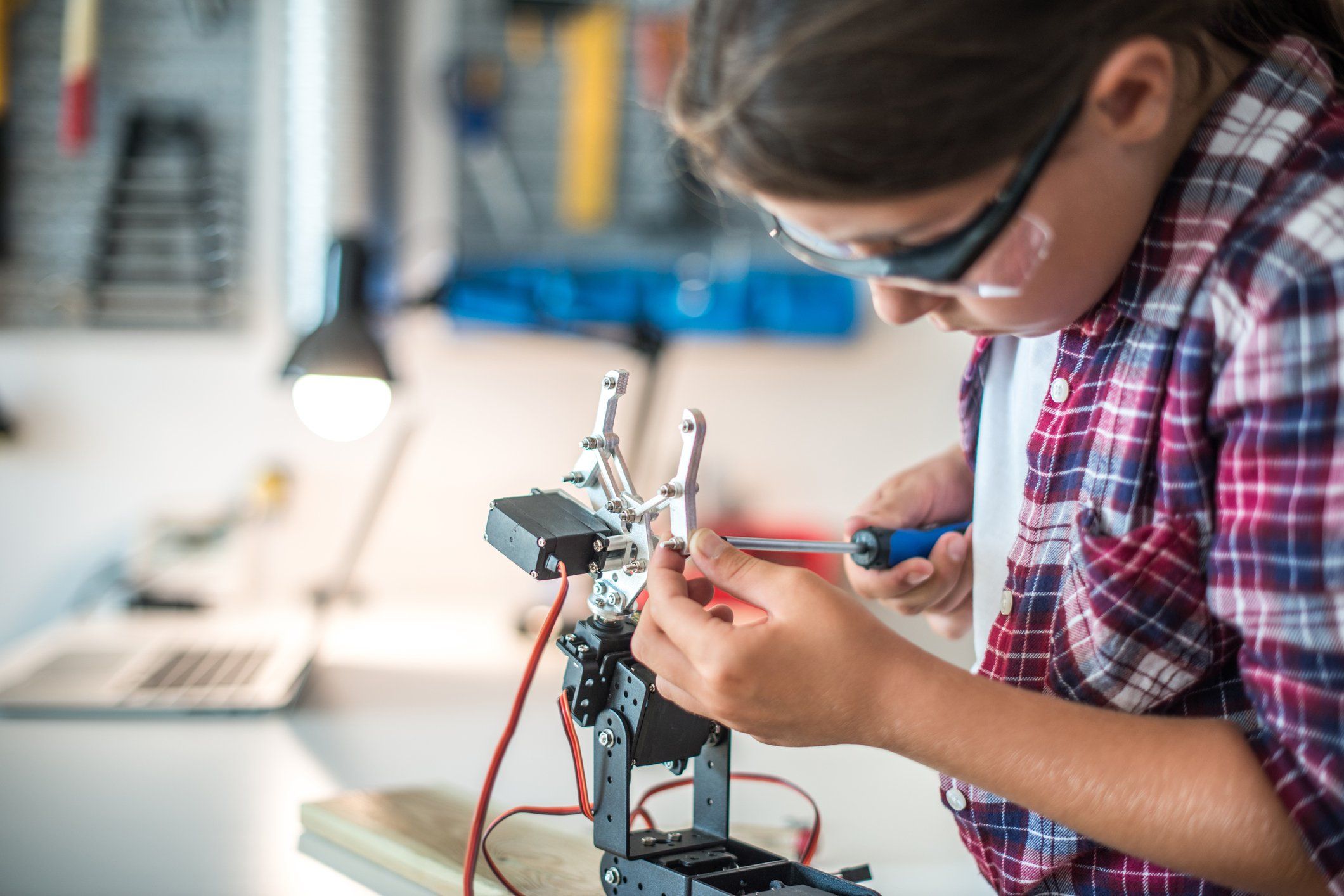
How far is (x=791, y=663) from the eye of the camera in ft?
2.30

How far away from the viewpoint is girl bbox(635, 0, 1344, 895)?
0.59 m

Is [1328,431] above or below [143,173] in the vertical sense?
below

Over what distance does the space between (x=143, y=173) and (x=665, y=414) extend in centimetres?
117

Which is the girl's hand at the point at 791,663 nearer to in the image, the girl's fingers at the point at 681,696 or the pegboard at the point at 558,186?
the girl's fingers at the point at 681,696

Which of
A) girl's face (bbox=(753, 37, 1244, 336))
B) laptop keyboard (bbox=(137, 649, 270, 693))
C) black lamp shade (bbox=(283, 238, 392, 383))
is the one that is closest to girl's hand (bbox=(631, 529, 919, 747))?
girl's face (bbox=(753, 37, 1244, 336))

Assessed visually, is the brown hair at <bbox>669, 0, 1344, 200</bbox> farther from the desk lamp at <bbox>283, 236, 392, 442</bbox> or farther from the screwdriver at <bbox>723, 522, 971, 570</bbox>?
the desk lamp at <bbox>283, 236, 392, 442</bbox>

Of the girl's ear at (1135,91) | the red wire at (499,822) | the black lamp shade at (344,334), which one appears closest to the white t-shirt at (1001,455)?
the girl's ear at (1135,91)

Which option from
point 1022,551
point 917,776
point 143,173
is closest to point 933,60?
point 1022,551

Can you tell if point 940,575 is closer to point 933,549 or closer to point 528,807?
point 933,549

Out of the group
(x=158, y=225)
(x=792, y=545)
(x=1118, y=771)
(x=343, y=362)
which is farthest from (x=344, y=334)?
(x=1118, y=771)

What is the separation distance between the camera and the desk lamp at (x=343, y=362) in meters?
1.52

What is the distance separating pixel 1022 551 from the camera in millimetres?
815

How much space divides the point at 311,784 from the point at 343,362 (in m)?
0.56

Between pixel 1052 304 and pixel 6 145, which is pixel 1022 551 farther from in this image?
pixel 6 145
